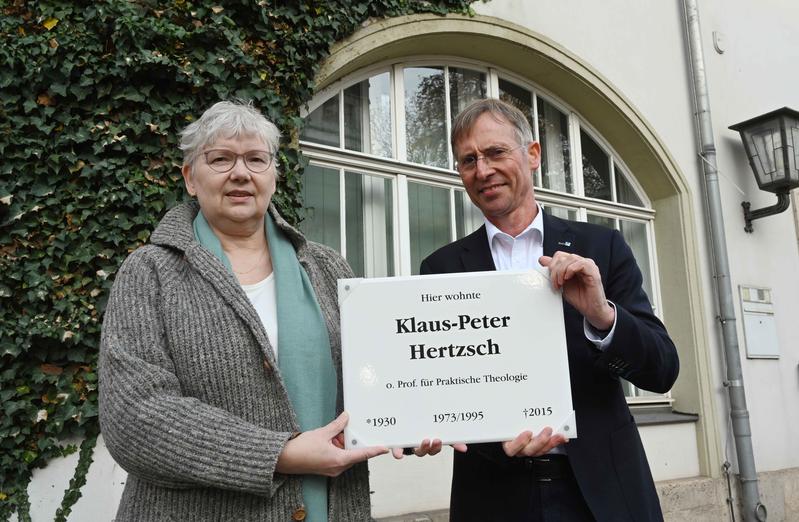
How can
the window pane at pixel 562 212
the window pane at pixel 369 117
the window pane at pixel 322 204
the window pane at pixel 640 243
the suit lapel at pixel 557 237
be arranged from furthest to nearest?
the window pane at pixel 640 243, the window pane at pixel 562 212, the window pane at pixel 369 117, the window pane at pixel 322 204, the suit lapel at pixel 557 237

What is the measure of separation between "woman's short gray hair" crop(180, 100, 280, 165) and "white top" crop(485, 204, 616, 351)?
722 mm

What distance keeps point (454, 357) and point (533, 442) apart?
10.5 inches

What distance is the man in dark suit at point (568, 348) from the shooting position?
5.33 ft

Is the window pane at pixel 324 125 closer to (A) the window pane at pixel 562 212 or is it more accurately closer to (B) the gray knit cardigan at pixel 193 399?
(A) the window pane at pixel 562 212

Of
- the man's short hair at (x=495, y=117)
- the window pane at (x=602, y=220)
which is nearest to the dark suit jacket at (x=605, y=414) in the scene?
the man's short hair at (x=495, y=117)

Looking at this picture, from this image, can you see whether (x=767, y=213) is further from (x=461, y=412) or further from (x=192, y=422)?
(x=192, y=422)

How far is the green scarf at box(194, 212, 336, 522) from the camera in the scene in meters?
1.54

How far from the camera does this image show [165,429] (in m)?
1.37

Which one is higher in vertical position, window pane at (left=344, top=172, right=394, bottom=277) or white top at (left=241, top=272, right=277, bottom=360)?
window pane at (left=344, top=172, right=394, bottom=277)

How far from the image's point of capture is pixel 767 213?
592cm

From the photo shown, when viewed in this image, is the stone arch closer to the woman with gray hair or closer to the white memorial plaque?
the woman with gray hair

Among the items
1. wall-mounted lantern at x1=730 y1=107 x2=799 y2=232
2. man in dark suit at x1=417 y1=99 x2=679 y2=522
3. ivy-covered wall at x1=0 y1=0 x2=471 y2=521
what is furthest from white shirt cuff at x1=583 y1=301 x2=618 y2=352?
wall-mounted lantern at x1=730 y1=107 x2=799 y2=232

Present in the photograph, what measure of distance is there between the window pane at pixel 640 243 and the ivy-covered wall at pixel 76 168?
3.87m

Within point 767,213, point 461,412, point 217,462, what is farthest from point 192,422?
point 767,213
